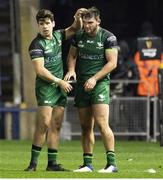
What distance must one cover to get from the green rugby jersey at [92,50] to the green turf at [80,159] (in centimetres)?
131

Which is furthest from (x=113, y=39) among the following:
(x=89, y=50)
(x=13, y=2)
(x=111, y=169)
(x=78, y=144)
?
(x=13, y=2)

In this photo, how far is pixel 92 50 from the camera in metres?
A: 13.6

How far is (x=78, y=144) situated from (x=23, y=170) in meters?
6.84

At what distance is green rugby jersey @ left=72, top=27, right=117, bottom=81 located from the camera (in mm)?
13602

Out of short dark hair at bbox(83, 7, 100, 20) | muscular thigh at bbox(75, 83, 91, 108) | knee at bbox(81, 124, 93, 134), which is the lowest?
knee at bbox(81, 124, 93, 134)

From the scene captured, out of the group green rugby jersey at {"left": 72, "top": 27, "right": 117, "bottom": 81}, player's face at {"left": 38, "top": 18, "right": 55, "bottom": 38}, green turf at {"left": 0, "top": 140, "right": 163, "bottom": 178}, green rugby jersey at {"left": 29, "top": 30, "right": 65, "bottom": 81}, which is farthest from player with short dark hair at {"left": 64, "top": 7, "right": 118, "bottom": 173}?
green turf at {"left": 0, "top": 140, "right": 163, "bottom": 178}

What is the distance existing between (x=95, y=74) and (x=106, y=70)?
0.57 feet

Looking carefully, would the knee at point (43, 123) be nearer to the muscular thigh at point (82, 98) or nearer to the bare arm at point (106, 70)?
the muscular thigh at point (82, 98)

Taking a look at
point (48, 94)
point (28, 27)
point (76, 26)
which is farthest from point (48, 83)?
point (28, 27)

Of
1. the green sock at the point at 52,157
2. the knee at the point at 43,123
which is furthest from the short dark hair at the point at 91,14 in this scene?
the green sock at the point at 52,157

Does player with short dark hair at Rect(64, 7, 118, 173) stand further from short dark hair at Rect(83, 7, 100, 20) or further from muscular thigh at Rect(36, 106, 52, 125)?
muscular thigh at Rect(36, 106, 52, 125)

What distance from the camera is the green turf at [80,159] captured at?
13023 millimetres

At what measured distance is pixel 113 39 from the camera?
13570 mm

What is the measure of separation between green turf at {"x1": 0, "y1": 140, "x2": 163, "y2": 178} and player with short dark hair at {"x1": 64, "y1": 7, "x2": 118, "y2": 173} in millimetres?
527
